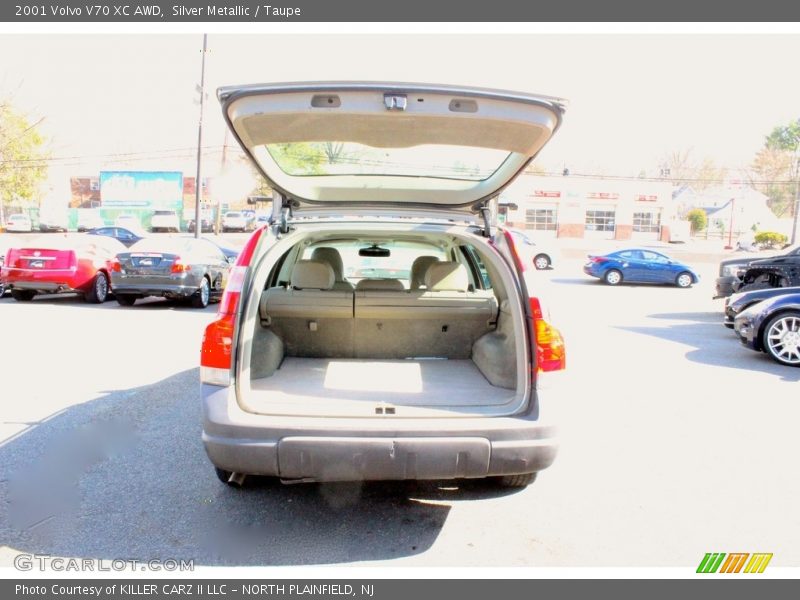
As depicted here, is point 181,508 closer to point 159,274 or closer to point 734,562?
point 734,562

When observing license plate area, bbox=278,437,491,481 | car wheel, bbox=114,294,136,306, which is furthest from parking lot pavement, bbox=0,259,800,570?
car wheel, bbox=114,294,136,306

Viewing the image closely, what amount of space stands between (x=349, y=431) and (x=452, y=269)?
2.27m

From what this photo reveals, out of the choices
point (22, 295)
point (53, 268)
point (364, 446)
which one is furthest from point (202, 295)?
point (364, 446)

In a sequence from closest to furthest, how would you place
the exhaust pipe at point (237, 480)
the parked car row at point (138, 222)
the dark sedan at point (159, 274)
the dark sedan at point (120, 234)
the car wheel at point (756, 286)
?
the exhaust pipe at point (237, 480) → the dark sedan at point (159, 274) → the car wheel at point (756, 286) → the dark sedan at point (120, 234) → the parked car row at point (138, 222)

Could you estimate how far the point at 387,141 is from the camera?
145 inches

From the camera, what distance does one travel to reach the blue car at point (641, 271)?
22281mm

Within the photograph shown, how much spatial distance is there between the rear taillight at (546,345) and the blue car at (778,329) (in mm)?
5947

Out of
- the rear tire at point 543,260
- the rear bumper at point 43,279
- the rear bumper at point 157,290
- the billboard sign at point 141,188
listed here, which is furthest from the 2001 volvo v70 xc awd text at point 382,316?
the billboard sign at point 141,188

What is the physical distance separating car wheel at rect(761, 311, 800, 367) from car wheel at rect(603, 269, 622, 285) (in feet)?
48.5

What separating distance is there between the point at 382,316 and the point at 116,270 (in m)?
9.34

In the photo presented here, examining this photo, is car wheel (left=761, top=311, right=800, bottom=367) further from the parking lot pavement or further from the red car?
the red car

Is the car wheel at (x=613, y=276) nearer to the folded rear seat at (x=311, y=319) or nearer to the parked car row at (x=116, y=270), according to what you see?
the parked car row at (x=116, y=270)

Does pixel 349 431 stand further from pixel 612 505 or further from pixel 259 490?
pixel 612 505

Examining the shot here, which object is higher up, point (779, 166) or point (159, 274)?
point (779, 166)
